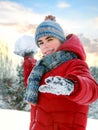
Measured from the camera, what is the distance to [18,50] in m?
1.49

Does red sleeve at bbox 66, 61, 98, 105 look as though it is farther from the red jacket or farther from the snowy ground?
the snowy ground

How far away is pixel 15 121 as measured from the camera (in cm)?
270

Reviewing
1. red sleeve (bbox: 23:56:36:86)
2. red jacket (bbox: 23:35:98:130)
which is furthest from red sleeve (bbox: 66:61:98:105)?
red sleeve (bbox: 23:56:36:86)

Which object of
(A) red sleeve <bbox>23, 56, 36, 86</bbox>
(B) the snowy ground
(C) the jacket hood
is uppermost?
(C) the jacket hood

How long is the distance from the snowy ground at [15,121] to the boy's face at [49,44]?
133cm

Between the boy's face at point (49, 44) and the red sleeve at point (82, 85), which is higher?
the boy's face at point (49, 44)

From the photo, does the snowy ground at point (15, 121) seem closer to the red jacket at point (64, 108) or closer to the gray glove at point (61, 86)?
the red jacket at point (64, 108)

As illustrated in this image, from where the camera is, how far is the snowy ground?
2.51 meters

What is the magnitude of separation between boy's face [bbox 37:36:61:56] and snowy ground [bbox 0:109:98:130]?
1326mm

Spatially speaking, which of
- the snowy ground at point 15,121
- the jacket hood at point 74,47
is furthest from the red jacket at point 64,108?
the snowy ground at point 15,121

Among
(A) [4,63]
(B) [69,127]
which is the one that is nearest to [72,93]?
(B) [69,127]

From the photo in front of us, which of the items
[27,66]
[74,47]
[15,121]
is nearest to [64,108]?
[74,47]

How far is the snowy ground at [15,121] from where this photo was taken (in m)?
2.51

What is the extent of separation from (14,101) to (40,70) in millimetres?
6506
